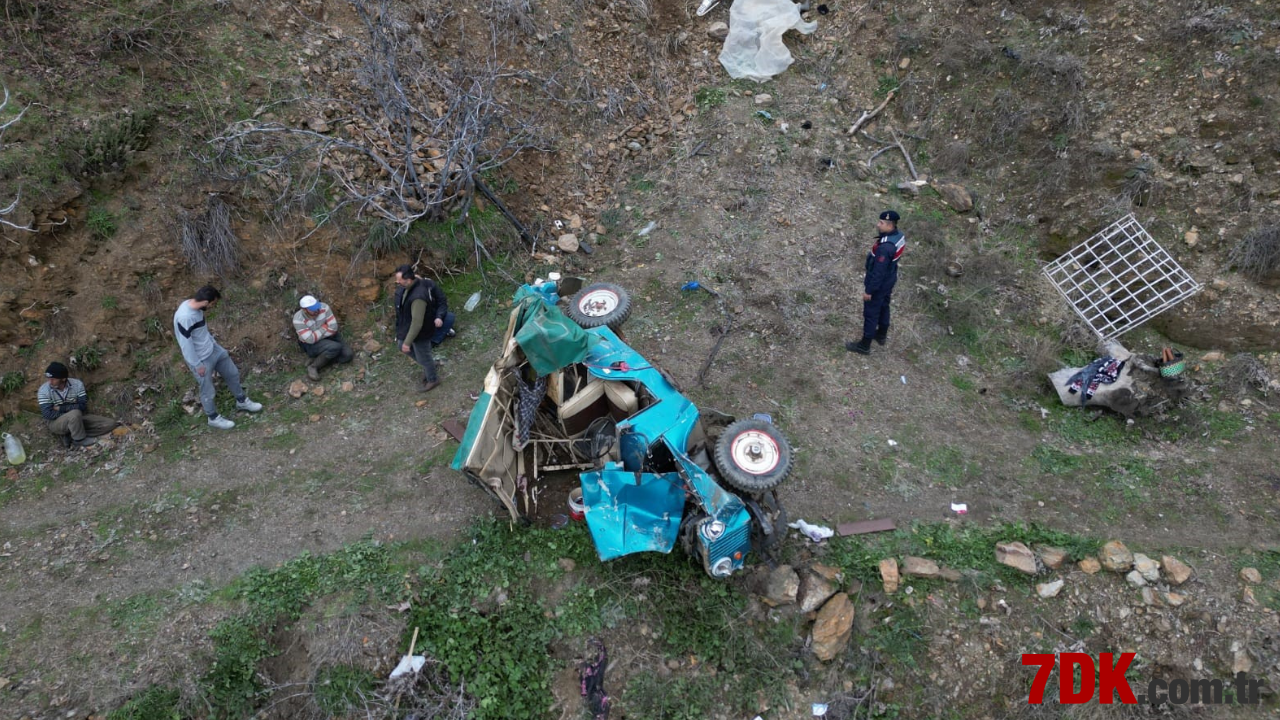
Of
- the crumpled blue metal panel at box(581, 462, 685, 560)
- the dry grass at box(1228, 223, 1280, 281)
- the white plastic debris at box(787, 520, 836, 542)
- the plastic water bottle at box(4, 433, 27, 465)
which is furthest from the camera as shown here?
the dry grass at box(1228, 223, 1280, 281)

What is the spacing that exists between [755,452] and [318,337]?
15.1 ft

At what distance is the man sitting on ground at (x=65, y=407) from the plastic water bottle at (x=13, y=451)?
0.28m

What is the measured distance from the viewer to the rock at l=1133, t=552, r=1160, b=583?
4.47 meters

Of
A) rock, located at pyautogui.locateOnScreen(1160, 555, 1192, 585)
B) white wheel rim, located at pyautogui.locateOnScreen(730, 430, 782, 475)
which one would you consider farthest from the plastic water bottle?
rock, located at pyautogui.locateOnScreen(1160, 555, 1192, 585)

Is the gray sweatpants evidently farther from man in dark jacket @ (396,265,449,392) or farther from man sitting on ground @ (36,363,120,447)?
man in dark jacket @ (396,265,449,392)

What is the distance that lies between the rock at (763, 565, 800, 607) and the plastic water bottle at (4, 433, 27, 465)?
6.61 m

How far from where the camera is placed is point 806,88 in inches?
370

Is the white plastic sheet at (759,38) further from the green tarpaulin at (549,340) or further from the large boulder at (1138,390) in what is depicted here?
the green tarpaulin at (549,340)

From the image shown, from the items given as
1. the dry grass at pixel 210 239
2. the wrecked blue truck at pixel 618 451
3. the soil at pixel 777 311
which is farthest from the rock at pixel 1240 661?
the dry grass at pixel 210 239

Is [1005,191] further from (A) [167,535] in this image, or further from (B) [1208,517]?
(A) [167,535]

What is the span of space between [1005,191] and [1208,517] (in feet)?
15.2

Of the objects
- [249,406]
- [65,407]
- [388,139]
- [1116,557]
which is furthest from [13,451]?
[1116,557]

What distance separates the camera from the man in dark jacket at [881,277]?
5785 millimetres

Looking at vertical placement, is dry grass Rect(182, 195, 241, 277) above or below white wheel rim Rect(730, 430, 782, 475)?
above
